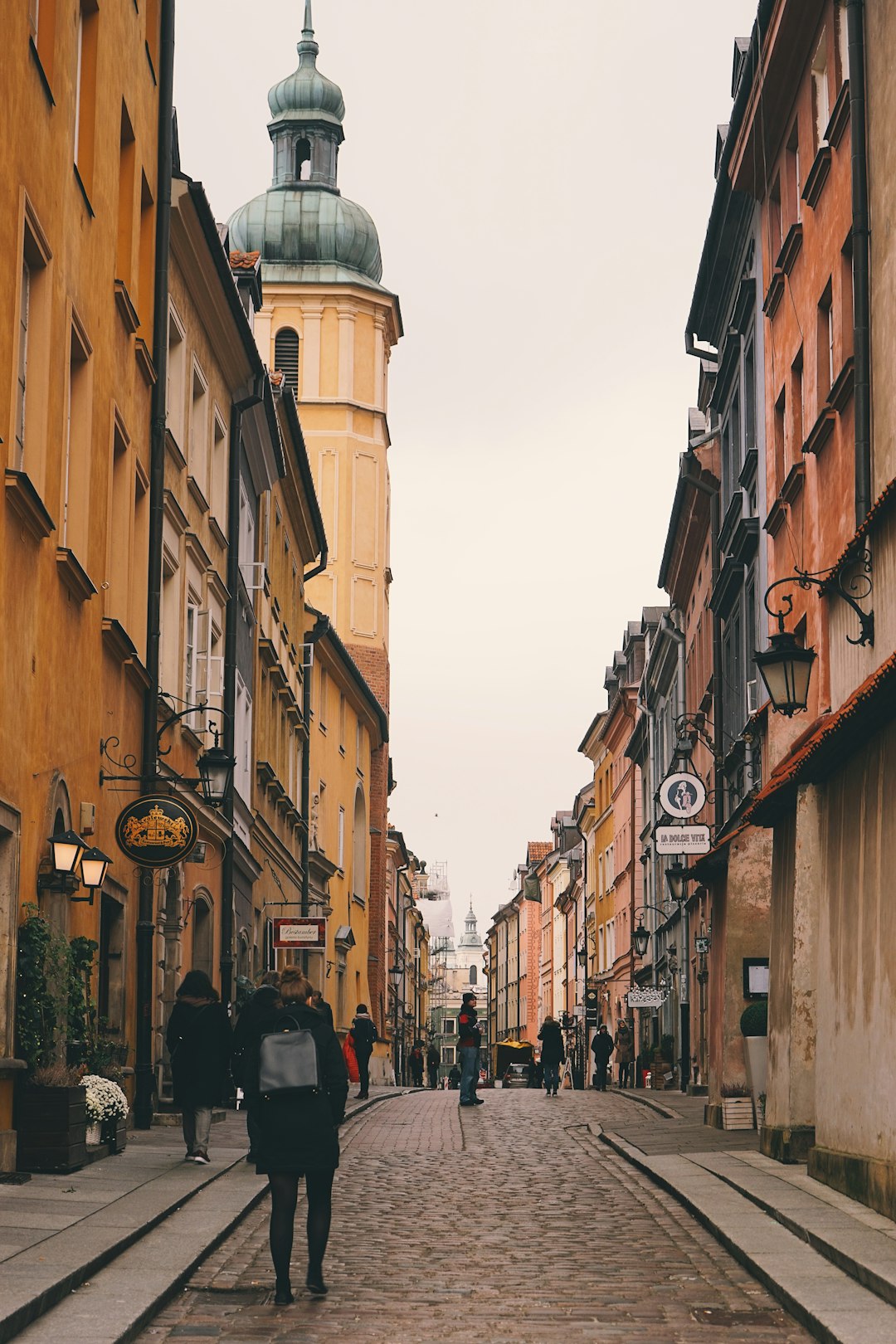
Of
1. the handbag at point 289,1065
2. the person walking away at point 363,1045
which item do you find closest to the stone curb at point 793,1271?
the handbag at point 289,1065

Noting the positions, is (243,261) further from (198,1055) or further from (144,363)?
(198,1055)

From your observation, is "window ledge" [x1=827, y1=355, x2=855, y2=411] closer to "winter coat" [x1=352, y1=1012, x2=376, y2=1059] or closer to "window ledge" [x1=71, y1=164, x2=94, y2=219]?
"window ledge" [x1=71, y1=164, x2=94, y2=219]

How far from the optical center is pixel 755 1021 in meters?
21.4

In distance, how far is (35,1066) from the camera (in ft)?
50.5

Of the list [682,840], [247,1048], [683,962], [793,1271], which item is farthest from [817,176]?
[683,962]

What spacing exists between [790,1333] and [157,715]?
49.5ft

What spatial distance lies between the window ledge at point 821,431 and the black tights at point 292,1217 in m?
13.1

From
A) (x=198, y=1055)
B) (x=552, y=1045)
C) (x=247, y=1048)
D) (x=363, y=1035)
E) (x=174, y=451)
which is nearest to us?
(x=247, y=1048)

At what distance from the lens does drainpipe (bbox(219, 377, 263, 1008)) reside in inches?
1148

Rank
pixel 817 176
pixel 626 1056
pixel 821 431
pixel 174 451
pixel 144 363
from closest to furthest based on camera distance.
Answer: pixel 144 363 < pixel 821 431 < pixel 817 176 < pixel 174 451 < pixel 626 1056

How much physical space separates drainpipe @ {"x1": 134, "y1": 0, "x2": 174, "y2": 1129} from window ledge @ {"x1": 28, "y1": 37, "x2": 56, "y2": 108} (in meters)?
6.80

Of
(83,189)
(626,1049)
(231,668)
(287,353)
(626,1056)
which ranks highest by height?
(287,353)

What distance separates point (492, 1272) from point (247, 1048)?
191cm

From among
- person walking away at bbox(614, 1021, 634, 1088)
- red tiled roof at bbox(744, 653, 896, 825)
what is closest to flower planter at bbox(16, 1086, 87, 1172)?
red tiled roof at bbox(744, 653, 896, 825)
